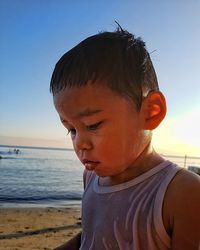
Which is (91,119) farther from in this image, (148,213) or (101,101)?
(148,213)

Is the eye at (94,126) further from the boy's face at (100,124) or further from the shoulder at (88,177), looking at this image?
the shoulder at (88,177)

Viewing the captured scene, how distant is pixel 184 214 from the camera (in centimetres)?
128

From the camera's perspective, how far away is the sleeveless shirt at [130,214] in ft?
4.42

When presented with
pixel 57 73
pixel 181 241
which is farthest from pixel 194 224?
pixel 57 73

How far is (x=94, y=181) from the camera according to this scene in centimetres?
181

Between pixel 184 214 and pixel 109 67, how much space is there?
0.65 metres

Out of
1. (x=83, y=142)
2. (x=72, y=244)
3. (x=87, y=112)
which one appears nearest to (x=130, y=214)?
(x=83, y=142)

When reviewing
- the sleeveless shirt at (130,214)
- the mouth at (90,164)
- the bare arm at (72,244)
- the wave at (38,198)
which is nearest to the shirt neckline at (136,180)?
the sleeveless shirt at (130,214)

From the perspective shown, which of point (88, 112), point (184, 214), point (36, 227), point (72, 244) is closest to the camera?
point (184, 214)

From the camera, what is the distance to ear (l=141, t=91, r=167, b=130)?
1.51 m

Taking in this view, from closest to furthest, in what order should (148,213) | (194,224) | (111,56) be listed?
(194,224)
(148,213)
(111,56)

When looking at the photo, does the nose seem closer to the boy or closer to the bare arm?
the boy

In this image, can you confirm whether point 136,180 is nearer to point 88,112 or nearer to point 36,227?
point 88,112

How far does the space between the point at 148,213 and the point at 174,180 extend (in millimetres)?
165
